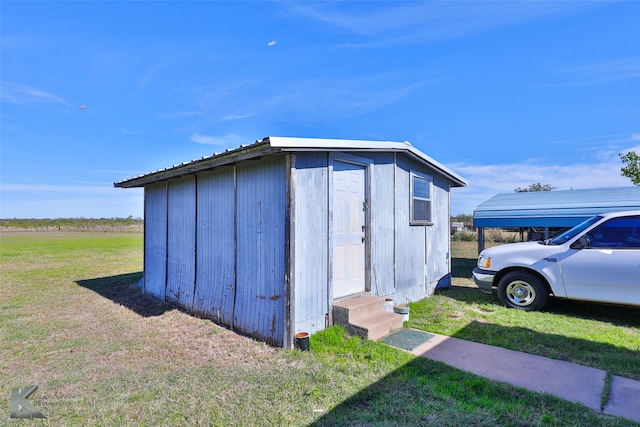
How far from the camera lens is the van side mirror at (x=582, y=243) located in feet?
16.3

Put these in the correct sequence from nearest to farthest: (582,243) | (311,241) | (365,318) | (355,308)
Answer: (311,241) < (355,308) < (365,318) < (582,243)

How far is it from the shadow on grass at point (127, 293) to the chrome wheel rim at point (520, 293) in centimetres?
680

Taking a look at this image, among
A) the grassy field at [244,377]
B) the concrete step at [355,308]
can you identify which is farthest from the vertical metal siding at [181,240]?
the concrete step at [355,308]

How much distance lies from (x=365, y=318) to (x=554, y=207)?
7432 millimetres

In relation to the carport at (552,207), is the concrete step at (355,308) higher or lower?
lower

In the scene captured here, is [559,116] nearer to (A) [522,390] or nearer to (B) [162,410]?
(A) [522,390]

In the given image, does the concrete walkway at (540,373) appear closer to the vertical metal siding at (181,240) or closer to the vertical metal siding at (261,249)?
the vertical metal siding at (261,249)

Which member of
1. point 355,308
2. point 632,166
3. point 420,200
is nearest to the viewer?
point 355,308

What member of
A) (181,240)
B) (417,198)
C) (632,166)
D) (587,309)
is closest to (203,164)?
(181,240)

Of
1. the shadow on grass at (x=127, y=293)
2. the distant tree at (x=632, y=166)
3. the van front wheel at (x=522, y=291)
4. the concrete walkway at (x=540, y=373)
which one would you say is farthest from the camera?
the distant tree at (x=632, y=166)

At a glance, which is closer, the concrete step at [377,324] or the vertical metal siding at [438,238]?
the concrete step at [377,324]

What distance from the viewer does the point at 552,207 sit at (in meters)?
8.45

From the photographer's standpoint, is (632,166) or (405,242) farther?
(632,166)

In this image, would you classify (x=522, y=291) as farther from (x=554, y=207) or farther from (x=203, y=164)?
(x=203, y=164)
